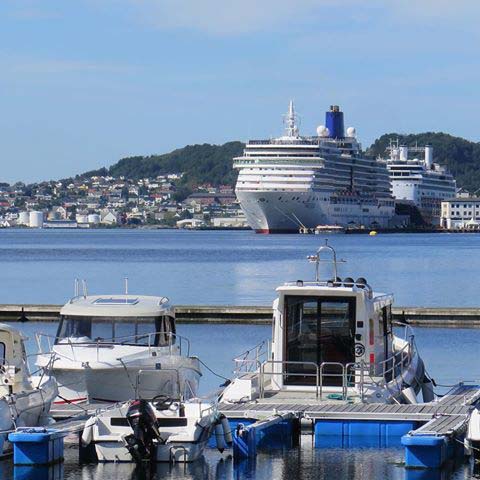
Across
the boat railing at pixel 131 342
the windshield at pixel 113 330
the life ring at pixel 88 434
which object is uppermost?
the windshield at pixel 113 330

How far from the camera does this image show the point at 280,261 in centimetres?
10250

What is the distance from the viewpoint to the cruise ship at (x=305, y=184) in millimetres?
163125

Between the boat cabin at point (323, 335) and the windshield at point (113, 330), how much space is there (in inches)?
90.4

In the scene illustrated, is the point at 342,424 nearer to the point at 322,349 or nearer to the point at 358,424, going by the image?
the point at 358,424

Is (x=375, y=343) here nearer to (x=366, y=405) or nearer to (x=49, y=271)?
(x=366, y=405)

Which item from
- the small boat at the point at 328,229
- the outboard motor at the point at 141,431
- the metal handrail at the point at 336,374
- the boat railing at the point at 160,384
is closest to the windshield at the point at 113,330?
the boat railing at the point at 160,384

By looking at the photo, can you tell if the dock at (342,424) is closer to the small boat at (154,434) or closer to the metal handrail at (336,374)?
the metal handrail at (336,374)

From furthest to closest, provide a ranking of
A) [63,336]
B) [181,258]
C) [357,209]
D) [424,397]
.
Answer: [357,209]
[181,258]
[424,397]
[63,336]

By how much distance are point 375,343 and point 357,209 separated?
158275 millimetres

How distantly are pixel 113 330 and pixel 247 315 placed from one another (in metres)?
19.6

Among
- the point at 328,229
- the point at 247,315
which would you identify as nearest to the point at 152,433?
the point at 247,315

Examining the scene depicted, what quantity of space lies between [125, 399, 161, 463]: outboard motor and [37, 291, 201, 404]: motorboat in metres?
3.79

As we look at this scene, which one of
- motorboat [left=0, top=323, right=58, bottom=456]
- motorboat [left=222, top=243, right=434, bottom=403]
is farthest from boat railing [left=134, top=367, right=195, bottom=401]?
motorboat [left=0, top=323, right=58, bottom=456]

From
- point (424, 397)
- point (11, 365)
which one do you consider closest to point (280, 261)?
point (424, 397)
